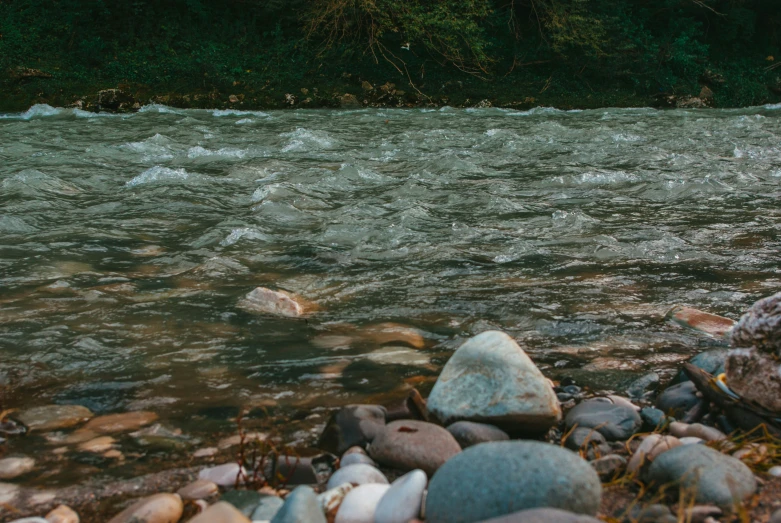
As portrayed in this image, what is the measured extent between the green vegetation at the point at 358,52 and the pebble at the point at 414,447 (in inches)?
494

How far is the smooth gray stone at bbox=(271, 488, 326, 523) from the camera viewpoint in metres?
1.72

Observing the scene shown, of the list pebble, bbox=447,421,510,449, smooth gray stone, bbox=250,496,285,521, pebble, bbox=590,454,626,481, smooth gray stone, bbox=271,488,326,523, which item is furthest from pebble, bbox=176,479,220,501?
pebble, bbox=590,454,626,481

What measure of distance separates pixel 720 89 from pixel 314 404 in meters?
18.5

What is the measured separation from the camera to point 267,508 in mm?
1865

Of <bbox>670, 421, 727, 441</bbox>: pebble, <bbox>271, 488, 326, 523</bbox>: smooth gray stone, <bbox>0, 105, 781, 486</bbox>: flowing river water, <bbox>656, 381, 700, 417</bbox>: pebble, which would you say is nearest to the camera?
<bbox>271, 488, 326, 523</bbox>: smooth gray stone

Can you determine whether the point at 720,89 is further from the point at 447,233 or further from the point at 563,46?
the point at 447,233

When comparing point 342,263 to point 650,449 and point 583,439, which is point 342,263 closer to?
point 583,439

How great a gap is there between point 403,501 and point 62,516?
0.88m

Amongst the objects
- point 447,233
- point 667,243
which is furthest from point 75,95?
point 667,243

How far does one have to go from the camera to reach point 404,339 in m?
3.11

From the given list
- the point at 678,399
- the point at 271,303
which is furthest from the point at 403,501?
the point at 271,303

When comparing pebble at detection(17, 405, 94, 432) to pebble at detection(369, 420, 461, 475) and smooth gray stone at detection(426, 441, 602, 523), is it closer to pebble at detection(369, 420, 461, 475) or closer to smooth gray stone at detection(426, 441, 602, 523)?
pebble at detection(369, 420, 461, 475)

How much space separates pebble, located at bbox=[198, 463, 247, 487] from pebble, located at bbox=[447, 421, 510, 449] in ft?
2.11

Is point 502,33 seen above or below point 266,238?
above
